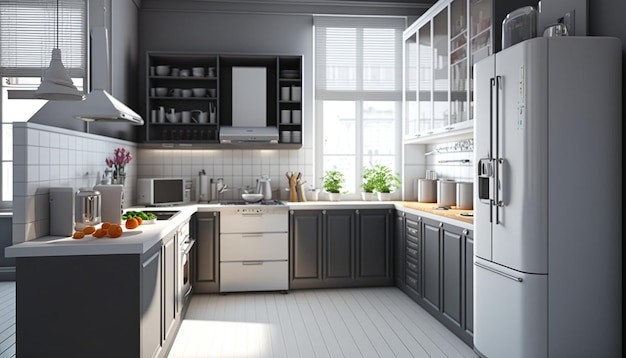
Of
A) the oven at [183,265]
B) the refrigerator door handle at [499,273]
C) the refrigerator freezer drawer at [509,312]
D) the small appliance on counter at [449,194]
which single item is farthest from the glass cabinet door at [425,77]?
the oven at [183,265]

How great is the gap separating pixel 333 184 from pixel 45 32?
3.00 m

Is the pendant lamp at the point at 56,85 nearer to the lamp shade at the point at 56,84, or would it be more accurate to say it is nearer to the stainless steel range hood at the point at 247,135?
the lamp shade at the point at 56,84

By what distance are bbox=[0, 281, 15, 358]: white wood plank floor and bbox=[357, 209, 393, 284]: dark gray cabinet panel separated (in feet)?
9.64

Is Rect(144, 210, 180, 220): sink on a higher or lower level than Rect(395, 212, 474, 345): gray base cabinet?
higher

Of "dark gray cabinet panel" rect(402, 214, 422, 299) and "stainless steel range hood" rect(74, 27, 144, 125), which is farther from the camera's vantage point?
"dark gray cabinet panel" rect(402, 214, 422, 299)

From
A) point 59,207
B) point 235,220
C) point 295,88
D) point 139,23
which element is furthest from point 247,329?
point 139,23

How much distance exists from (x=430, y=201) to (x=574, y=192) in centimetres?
237

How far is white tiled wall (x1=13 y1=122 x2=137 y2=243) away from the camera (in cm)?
244

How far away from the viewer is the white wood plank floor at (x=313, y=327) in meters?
3.14

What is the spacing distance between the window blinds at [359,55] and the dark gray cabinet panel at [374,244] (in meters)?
1.50

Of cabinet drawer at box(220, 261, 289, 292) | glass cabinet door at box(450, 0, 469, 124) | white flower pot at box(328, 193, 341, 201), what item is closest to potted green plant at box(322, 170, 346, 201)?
white flower pot at box(328, 193, 341, 201)

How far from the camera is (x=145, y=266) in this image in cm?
242

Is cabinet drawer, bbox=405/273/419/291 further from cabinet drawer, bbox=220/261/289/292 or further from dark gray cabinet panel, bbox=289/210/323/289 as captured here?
cabinet drawer, bbox=220/261/289/292

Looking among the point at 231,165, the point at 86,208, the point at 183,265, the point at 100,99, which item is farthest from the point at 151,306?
the point at 231,165
